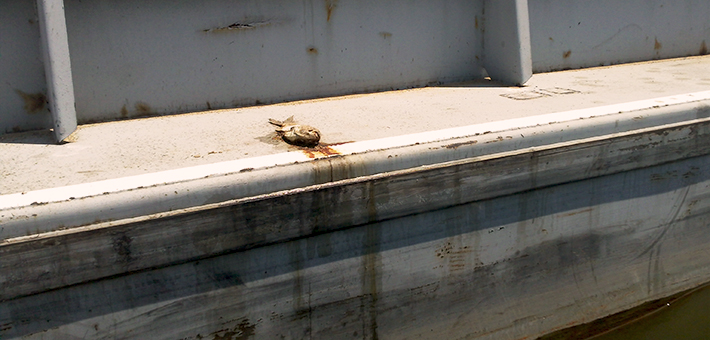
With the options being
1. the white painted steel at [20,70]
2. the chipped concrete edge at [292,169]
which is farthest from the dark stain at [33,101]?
the chipped concrete edge at [292,169]

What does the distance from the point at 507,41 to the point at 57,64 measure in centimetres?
250

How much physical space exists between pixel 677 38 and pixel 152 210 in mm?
4337

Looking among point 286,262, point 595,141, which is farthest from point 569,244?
point 286,262

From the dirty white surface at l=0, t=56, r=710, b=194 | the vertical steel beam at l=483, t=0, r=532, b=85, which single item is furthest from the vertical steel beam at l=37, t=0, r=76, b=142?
the vertical steel beam at l=483, t=0, r=532, b=85

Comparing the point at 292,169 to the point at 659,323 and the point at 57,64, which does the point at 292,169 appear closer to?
the point at 57,64

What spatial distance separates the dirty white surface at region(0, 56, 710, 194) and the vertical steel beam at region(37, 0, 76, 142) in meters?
0.11

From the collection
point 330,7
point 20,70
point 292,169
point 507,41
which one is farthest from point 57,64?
point 507,41

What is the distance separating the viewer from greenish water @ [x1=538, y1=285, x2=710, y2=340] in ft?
10.5

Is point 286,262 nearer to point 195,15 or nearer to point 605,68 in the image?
point 195,15

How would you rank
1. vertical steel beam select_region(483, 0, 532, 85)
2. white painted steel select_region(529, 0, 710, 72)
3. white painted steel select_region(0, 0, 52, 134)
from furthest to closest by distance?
1. white painted steel select_region(529, 0, 710, 72)
2. vertical steel beam select_region(483, 0, 532, 85)
3. white painted steel select_region(0, 0, 52, 134)

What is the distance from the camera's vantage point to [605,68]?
14.6ft

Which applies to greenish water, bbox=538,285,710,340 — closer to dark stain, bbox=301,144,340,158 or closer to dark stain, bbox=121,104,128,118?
dark stain, bbox=301,144,340,158

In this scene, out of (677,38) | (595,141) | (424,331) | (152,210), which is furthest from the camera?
(677,38)

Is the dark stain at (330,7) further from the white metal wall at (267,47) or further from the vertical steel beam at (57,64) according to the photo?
the vertical steel beam at (57,64)
